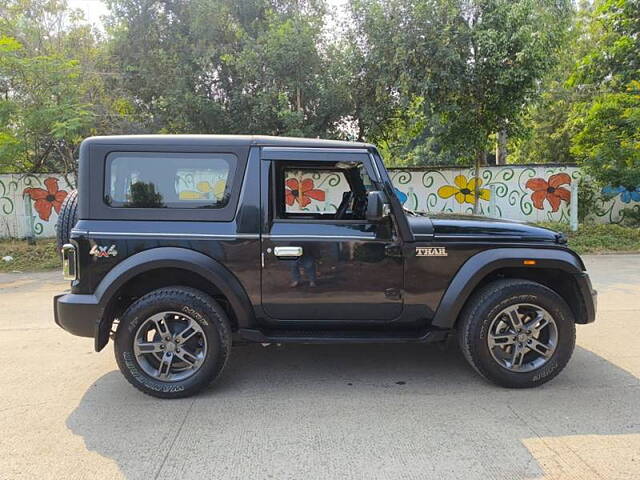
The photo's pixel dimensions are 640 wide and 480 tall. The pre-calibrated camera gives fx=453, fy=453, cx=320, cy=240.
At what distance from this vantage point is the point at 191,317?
342 centimetres

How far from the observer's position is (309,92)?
11.5m

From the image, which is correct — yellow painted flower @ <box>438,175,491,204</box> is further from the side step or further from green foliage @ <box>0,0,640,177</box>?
the side step

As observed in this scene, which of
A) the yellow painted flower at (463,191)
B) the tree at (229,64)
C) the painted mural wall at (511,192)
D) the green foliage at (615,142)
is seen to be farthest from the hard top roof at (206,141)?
the green foliage at (615,142)

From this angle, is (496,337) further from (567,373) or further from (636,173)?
(636,173)

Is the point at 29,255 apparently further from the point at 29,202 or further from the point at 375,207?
the point at 375,207

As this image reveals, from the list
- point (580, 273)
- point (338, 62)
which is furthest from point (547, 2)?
point (580, 273)

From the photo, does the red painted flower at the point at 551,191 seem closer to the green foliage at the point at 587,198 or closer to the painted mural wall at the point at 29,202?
the green foliage at the point at 587,198

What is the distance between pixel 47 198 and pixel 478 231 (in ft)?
41.9

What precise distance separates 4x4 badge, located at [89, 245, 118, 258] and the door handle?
1193 mm

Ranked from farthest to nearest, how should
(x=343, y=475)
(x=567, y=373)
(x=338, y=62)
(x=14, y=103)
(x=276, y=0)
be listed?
(x=276, y=0) → (x=338, y=62) → (x=14, y=103) → (x=567, y=373) → (x=343, y=475)

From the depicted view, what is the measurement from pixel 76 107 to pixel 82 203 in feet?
27.8

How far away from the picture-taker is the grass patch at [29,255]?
974 centimetres

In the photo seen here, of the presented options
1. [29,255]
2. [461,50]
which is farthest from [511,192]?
[29,255]

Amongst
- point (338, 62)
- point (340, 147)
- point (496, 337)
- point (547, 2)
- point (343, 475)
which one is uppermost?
point (547, 2)
